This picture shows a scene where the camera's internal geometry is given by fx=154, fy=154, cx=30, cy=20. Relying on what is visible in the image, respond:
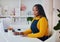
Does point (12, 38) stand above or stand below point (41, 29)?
below

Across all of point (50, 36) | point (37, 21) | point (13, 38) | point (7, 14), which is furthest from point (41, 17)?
point (7, 14)

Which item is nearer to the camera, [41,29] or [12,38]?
[12,38]

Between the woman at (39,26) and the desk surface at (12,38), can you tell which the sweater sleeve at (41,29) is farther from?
the desk surface at (12,38)

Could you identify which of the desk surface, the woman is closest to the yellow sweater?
the woman

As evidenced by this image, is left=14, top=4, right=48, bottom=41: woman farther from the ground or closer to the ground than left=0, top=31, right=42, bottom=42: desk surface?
farther from the ground

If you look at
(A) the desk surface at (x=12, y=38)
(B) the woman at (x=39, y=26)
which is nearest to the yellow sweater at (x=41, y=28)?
(B) the woman at (x=39, y=26)

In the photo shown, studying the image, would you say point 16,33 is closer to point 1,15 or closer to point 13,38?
point 13,38

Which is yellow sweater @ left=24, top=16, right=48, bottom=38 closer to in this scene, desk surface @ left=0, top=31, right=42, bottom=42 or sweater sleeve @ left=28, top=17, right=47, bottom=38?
sweater sleeve @ left=28, top=17, right=47, bottom=38

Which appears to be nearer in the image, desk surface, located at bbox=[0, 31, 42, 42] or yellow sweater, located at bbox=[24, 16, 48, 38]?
desk surface, located at bbox=[0, 31, 42, 42]

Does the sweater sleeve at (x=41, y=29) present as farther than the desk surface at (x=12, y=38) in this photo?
Yes

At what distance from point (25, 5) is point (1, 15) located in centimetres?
53

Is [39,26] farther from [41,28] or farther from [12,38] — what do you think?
[12,38]

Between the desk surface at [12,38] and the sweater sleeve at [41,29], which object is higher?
the sweater sleeve at [41,29]

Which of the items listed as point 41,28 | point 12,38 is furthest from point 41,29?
point 12,38
